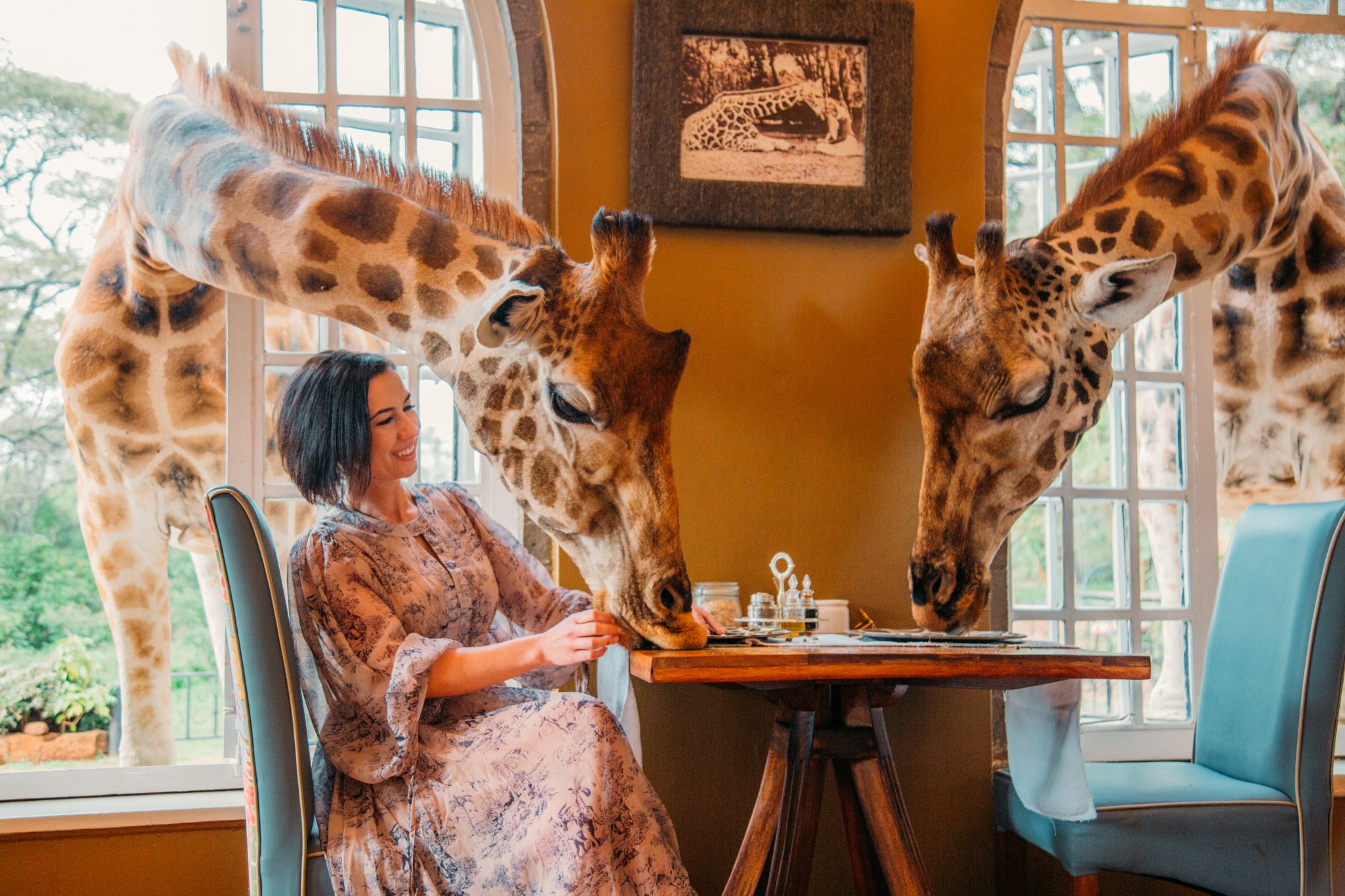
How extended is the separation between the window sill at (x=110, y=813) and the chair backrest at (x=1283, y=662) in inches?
95.6

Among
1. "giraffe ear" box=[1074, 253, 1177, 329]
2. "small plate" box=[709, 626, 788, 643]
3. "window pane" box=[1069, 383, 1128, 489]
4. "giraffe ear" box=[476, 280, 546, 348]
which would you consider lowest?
"small plate" box=[709, 626, 788, 643]

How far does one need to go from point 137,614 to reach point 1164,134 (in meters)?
3.71

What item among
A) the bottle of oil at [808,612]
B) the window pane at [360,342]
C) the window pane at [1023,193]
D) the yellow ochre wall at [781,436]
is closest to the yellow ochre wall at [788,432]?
the yellow ochre wall at [781,436]

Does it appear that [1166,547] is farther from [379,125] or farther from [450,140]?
[379,125]

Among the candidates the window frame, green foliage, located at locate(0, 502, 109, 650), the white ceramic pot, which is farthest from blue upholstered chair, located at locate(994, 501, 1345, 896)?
green foliage, located at locate(0, 502, 109, 650)

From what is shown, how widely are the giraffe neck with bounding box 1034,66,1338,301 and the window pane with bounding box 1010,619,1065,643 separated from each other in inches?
42.9

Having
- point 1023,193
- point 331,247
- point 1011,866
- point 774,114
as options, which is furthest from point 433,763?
point 1023,193

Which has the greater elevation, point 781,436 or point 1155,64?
point 1155,64

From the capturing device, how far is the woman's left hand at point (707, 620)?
7.50 feet

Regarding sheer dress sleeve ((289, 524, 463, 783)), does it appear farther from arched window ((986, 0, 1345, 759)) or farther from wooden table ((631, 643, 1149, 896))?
arched window ((986, 0, 1345, 759))

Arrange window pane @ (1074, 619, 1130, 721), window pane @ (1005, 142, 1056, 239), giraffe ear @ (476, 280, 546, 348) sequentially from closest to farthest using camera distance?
giraffe ear @ (476, 280, 546, 348)
window pane @ (1074, 619, 1130, 721)
window pane @ (1005, 142, 1056, 239)

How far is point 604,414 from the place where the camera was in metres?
2.15

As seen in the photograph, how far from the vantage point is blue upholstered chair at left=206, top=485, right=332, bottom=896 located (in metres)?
1.78

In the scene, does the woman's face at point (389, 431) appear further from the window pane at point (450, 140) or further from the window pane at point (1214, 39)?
the window pane at point (1214, 39)
